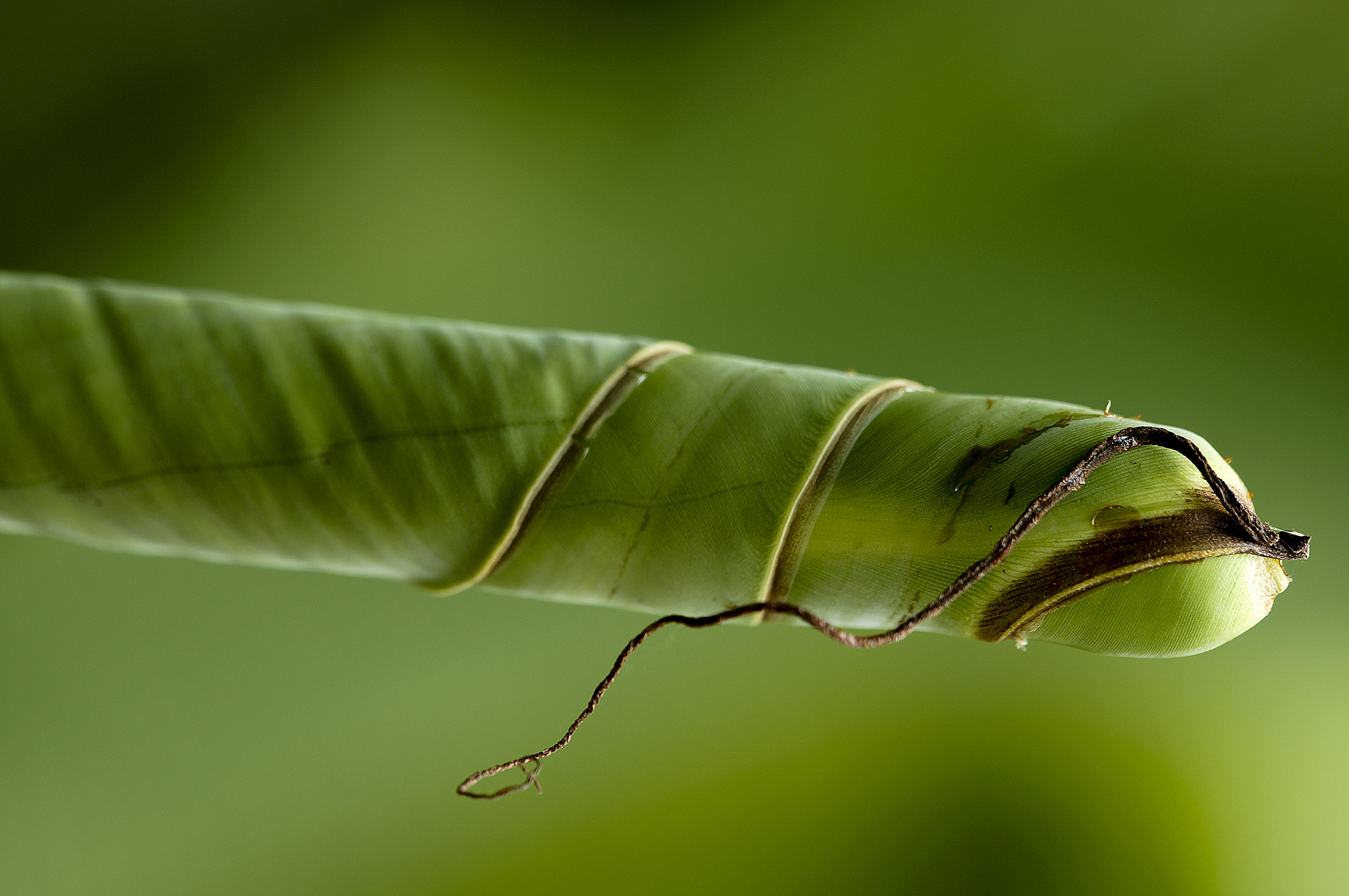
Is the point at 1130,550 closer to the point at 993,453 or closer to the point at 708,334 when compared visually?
the point at 993,453

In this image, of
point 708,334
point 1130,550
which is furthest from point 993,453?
point 708,334

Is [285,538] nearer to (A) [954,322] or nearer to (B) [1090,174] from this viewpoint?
(A) [954,322]

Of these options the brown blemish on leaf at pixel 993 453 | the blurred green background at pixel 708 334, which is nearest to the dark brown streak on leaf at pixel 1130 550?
the brown blemish on leaf at pixel 993 453

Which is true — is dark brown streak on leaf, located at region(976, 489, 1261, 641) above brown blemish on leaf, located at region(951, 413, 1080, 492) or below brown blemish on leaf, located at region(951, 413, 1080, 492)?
below

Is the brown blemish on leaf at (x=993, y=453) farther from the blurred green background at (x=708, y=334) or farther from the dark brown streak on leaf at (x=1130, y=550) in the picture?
the blurred green background at (x=708, y=334)

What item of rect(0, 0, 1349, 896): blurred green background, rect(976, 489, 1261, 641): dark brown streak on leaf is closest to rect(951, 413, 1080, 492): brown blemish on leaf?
rect(976, 489, 1261, 641): dark brown streak on leaf

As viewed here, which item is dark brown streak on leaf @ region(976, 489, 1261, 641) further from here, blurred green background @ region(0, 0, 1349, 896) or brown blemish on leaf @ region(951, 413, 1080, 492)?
blurred green background @ region(0, 0, 1349, 896)

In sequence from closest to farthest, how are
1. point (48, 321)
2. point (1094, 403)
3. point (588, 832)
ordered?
point (48, 321), point (588, 832), point (1094, 403)

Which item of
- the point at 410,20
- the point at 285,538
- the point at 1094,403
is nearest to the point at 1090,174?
the point at 1094,403
